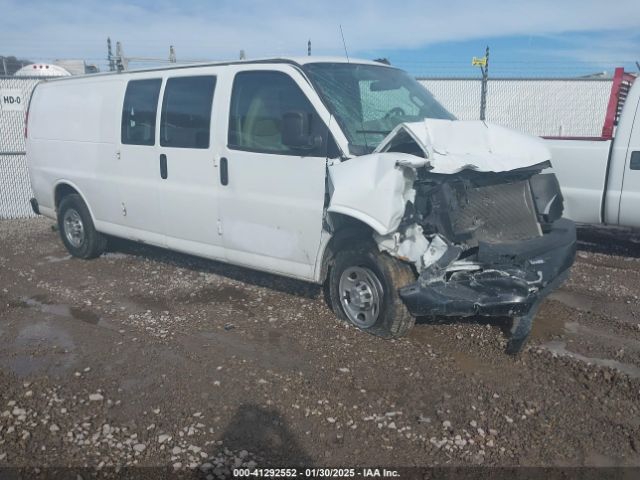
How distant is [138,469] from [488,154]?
3.18 metres

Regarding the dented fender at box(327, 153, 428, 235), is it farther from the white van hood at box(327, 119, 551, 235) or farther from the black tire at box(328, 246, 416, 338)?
the black tire at box(328, 246, 416, 338)

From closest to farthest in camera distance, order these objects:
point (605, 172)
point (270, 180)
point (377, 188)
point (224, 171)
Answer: point (377, 188)
point (270, 180)
point (224, 171)
point (605, 172)

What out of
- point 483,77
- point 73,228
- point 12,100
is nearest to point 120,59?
point 12,100

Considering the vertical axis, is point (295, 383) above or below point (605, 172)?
below

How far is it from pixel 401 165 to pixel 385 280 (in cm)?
88

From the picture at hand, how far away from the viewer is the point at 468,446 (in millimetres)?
3252

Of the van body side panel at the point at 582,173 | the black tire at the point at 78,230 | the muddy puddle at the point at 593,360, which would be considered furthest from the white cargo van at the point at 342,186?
the van body side panel at the point at 582,173

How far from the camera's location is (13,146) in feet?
33.3

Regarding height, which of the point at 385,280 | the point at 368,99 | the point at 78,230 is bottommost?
the point at 78,230

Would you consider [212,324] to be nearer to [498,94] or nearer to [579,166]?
[579,166]

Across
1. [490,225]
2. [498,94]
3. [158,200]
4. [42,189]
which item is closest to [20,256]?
[42,189]

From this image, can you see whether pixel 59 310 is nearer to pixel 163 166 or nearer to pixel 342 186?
pixel 163 166

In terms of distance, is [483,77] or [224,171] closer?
[224,171]

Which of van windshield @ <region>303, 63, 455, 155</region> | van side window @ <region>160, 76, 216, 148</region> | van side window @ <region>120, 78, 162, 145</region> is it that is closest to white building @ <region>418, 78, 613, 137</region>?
van windshield @ <region>303, 63, 455, 155</region>
